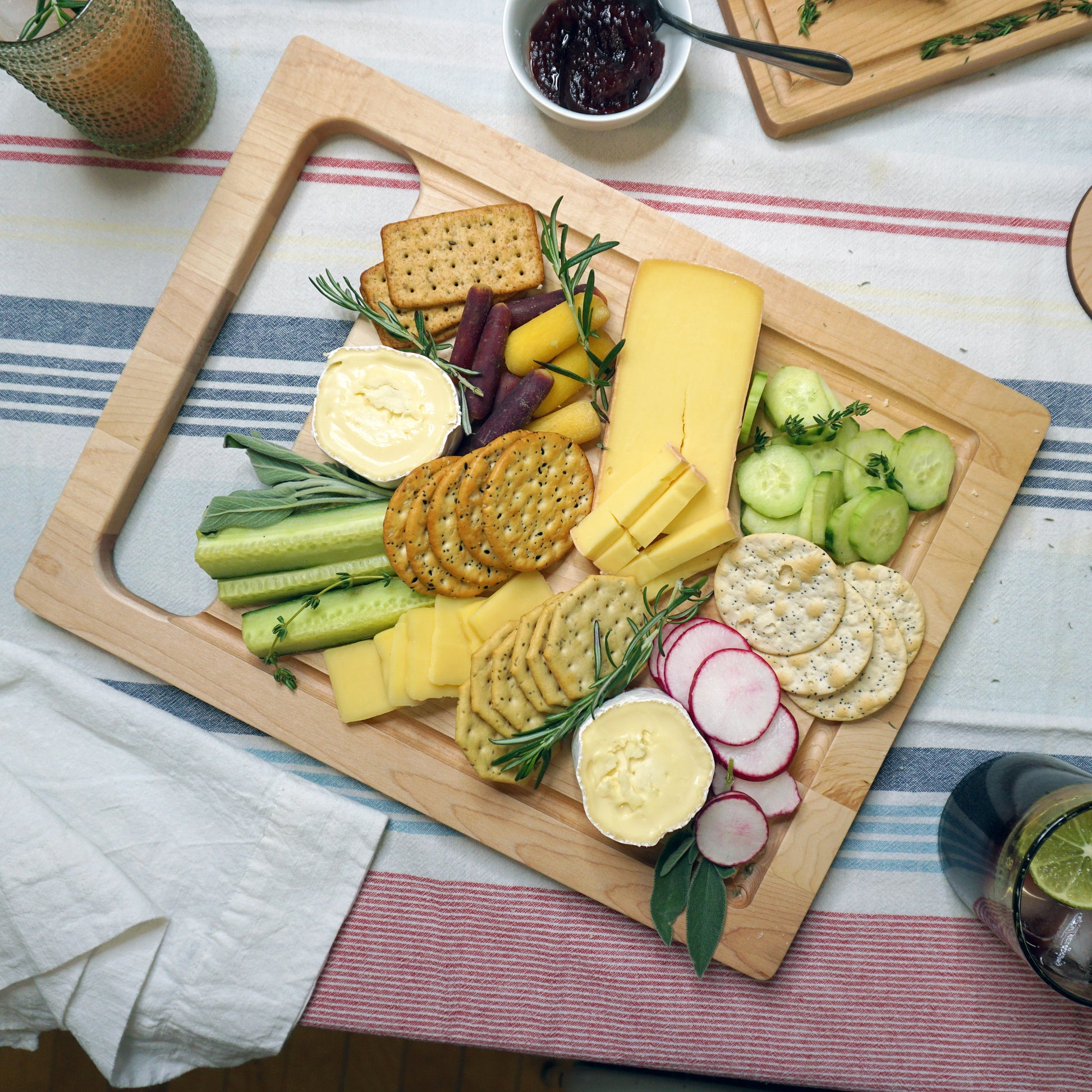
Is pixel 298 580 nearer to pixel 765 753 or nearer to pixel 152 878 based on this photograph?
pixel 152 878

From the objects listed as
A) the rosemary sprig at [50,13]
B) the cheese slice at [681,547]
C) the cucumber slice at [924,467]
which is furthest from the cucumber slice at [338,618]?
the rosemary sprig at [50,13]

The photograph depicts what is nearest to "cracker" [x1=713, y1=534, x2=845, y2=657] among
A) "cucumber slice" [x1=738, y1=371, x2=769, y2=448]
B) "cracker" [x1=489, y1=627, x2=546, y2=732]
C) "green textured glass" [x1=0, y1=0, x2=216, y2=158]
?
"cucumber slice" [x1=738, y1=371, x2=769, y2=448]

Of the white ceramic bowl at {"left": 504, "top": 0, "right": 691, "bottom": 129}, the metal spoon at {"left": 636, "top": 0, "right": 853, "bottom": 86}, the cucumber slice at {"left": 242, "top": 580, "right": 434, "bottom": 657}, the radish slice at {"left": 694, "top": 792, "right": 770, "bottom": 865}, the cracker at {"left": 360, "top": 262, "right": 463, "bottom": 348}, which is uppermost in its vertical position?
the metal spoon at {"left": 636, "top": 0, "right": 853, "bottom": 86}

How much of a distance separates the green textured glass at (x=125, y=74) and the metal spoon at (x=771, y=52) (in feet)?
3.24

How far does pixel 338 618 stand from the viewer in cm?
175

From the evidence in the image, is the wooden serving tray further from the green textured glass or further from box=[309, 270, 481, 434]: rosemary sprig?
the green textured glass

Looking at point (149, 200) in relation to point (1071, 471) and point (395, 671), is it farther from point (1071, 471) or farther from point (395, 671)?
point (1071, 471)

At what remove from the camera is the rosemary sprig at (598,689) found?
1.63 m

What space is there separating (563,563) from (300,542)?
560 millimetres

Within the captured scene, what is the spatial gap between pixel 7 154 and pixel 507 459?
145 cm

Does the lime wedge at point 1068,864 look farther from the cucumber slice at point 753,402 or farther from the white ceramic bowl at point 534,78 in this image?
the white ceramic bowl at point 534,78

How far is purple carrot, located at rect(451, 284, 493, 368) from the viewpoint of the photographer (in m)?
1.70

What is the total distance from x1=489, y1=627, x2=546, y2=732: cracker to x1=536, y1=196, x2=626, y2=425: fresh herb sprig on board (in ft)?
1.77

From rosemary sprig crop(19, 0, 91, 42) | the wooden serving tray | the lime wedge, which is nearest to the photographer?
the lime wedge
